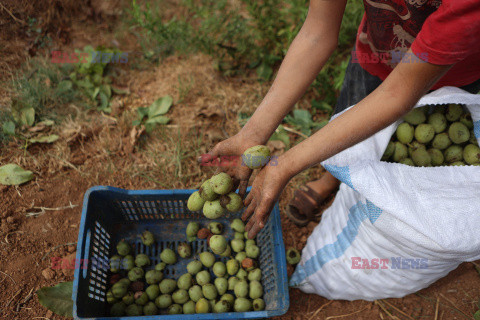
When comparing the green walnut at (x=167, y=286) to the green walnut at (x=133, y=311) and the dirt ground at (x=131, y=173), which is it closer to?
the green walnut at (x=133, y=311)

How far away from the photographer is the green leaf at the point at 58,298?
2.18 meters

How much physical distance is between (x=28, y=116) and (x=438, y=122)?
3635 millimetres

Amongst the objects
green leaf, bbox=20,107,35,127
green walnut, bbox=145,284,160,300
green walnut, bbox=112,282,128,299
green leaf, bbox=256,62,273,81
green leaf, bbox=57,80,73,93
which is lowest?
green walnut, bbox=145,284,160,300

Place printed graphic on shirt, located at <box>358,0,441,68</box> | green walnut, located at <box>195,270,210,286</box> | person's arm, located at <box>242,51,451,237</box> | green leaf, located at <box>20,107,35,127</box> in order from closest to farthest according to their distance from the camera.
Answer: person's arm, located at <box>242,51,451,237</box>
printed graphic on shirt, located at <box>358,0,441,68</box>
green walnut, located at <box>195,270,210,286</box>
green leaf, located at <box>20,107,35,127</box>

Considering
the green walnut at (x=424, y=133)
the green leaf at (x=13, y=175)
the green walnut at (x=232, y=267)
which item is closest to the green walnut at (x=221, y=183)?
the green walnut at (x=232, y=267)

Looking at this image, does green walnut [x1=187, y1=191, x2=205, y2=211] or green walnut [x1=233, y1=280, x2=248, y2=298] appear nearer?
green walnut [x1=187, y1=191, x2=205, y2=211]

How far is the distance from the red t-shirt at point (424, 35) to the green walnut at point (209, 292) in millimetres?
1871

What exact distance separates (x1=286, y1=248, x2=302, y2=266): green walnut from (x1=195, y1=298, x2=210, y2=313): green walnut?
74cm

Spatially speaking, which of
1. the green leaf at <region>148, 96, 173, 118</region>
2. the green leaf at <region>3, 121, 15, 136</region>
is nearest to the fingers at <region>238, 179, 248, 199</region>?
the green leaf at <region>148, 96, 173, 118</region>

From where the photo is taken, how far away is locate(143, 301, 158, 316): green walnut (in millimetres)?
2184

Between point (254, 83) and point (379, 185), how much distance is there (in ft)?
7.84

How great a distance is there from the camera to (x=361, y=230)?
2.05 meters

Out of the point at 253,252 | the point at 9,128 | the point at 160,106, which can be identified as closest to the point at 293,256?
the point at 253,252

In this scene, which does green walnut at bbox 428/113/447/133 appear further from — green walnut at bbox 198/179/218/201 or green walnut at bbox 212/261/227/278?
green walnut at bbox 212/261/227/278
